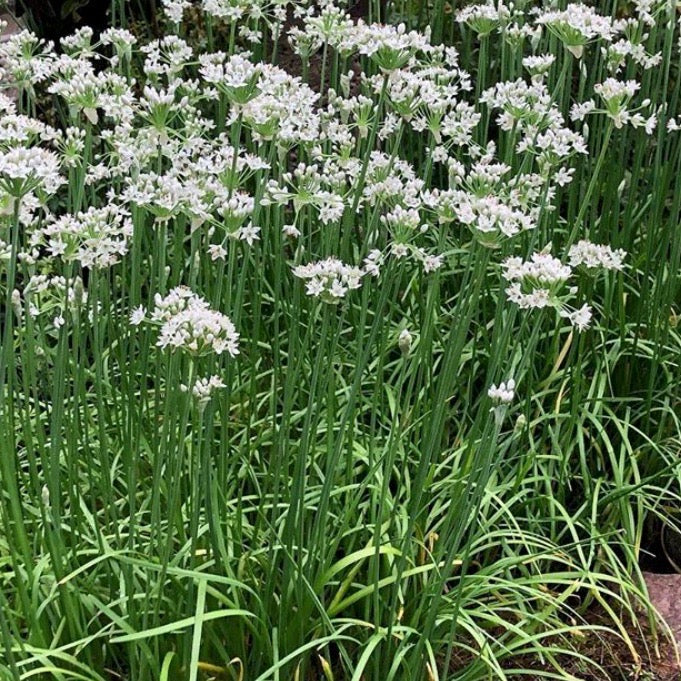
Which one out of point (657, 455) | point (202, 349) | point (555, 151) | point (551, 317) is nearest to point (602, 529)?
point (657, 455)

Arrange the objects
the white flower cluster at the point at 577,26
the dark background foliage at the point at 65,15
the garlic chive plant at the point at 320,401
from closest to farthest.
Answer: the garlic chive plant at the point at 320,401
the white flower cluster at the point at 577,26
the dark background foliage at the point at 65,15

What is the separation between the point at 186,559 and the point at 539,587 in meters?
1.15

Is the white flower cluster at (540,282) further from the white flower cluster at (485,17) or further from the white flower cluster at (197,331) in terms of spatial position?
the white flower cluster at (485,17)

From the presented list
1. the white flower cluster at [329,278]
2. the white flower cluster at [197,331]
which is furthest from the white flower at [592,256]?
the white flower cluster at [197,331]

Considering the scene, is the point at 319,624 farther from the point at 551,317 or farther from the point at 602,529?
the point at 551,317

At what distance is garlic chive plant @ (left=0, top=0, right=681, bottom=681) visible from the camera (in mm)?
2334

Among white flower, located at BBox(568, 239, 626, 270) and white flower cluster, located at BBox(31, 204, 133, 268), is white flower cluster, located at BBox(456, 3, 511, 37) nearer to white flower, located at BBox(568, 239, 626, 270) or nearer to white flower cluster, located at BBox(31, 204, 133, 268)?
white flower, located at BBox(568, 239, 626, 270)

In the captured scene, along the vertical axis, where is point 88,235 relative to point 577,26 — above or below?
below

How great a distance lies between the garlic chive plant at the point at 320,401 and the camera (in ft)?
7.66

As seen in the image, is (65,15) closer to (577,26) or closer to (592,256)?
(577,26)

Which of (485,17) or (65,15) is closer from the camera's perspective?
(485,17)

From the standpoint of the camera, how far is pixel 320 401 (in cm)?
259

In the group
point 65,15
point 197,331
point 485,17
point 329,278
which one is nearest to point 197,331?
point 197,331

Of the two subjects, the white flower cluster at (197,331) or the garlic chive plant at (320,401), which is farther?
the garlic chive plant at (320,401)
